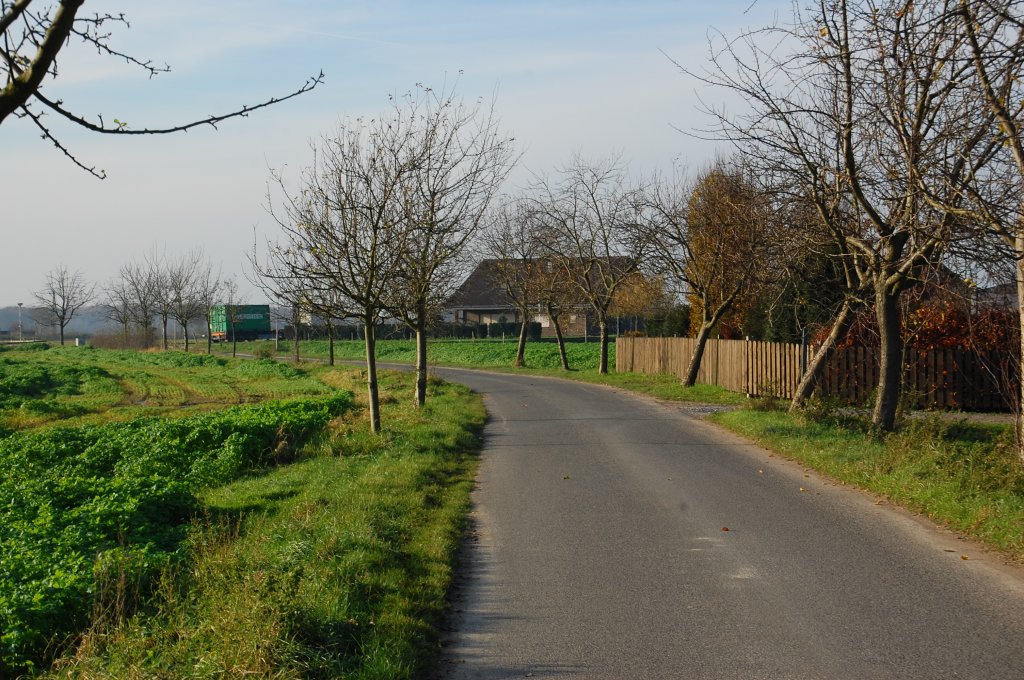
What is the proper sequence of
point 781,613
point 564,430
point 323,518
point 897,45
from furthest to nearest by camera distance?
point 564,430, point 897,45, point 323,518, point 781,613

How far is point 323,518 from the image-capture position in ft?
28.5

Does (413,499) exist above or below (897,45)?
below

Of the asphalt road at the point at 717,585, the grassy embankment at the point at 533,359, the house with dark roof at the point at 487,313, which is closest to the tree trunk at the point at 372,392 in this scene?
the asphalt road at the point at 717,585

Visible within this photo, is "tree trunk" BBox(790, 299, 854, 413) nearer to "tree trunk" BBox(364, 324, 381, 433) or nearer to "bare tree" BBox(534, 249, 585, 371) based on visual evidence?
"tree trunk" BBox(364, 324, 381, 433)

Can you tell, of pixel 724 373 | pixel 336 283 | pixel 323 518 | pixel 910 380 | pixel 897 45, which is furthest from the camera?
pixel 724 373

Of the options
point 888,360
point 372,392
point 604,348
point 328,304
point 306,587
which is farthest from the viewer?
point 604,348

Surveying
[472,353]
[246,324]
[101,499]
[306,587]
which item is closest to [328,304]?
[101,499]

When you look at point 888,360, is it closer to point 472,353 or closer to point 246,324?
point 472,353

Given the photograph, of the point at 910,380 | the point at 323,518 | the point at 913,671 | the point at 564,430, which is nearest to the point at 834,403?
the point at 910,380

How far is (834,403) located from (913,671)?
14.4 meters

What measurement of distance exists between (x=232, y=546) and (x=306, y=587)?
1844 millimetres

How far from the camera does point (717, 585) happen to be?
22.5 feet

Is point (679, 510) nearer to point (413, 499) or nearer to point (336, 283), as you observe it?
point (413, 499)

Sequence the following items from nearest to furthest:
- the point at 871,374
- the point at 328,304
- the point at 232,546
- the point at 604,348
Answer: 1. the point at 232,546
2. the point at 328,304
3. the point at 871,374
4. the point at 604,348
